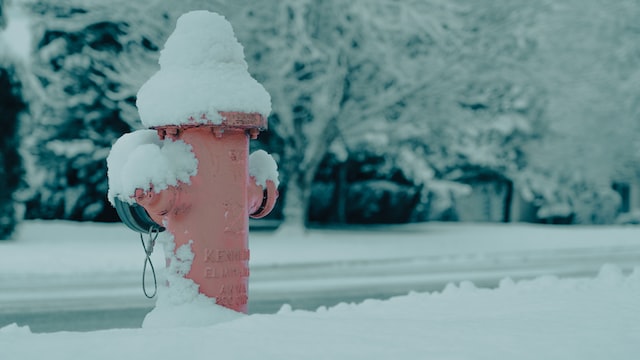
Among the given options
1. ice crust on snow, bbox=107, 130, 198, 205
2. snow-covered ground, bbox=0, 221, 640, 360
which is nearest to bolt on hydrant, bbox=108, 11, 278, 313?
ice crust on snow, bbox=107, 130, 198, 205

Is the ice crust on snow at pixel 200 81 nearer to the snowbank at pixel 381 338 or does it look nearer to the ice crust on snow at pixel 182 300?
the ice crust on snow at pixel 182 300

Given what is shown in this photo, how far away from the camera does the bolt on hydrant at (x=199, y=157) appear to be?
4.60 meters

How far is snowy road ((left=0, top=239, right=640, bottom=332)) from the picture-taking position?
8836mm

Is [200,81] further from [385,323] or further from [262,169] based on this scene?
[385,323]

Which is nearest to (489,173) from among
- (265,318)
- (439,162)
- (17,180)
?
(439,162)

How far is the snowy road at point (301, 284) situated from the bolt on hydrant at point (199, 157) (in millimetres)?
3612

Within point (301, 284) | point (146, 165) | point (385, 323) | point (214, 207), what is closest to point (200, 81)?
point (146, 165)

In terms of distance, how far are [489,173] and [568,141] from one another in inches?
130

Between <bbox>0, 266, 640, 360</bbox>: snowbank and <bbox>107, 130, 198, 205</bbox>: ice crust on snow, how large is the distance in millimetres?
808

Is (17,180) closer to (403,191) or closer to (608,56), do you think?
(403,191)

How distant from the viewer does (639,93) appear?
2661cm

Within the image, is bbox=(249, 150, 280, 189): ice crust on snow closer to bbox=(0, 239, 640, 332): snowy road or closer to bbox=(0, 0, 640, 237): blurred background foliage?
bbox=(0, 239, 640, 332): snowy road

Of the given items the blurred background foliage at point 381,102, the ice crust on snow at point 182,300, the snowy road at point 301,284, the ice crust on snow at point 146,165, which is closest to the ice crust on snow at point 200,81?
the ice crust on snow at point 146,165

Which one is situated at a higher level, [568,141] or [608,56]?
[608,56]
